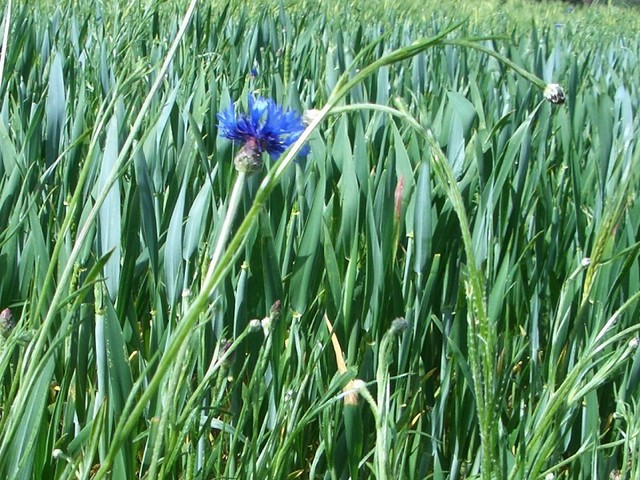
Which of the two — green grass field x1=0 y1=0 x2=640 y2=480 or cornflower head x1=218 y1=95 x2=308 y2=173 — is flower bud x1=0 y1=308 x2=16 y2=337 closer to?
green grass field x1=0 y1=0 x2=640 y2=480

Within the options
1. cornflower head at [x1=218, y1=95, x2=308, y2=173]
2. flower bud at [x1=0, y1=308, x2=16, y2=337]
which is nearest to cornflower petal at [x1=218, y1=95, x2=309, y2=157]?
cornflower head at [x1=218, y1=95, x2=308, y2=173]

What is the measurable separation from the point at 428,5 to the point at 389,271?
19.5ft

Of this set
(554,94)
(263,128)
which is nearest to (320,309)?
(263,128)

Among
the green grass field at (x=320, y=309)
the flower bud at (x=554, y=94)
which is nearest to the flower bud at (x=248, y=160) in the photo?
the green grass field at (x=320, y=309)

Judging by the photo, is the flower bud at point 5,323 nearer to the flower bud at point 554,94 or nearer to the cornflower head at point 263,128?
the cornflower head at point 263,128

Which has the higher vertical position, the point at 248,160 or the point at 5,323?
A: the point at 248,160

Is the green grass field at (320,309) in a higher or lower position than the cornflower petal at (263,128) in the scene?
lower

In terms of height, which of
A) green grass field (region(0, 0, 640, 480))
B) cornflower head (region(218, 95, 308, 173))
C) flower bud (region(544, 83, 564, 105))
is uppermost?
flower bud (region(544, 83, 564, 105))

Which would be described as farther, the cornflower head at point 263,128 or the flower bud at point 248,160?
the cornflower head at point 263,128

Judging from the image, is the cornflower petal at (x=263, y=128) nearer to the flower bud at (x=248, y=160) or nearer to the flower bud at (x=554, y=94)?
the flower bud at (x=248, y=160)

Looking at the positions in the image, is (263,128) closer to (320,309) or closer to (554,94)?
(554,94)

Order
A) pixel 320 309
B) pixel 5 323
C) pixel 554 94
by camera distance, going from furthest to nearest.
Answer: pixel 320 309, pixel 5 323, pixel 554 94

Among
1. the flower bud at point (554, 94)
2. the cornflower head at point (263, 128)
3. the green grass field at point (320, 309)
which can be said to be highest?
the flower bud at point (554, 94)

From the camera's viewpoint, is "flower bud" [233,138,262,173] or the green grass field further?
the green grass field
